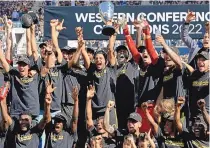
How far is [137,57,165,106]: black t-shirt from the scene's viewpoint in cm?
837

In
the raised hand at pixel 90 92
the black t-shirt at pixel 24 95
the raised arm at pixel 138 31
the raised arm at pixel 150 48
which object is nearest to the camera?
the raised hand at pixel 90 92

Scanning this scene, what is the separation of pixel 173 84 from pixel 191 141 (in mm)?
941

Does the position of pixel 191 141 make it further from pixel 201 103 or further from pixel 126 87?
pixel 126 87

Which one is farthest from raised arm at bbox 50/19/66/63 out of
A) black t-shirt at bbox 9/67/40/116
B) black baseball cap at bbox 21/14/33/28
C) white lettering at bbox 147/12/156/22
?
white lettering at bbox 147/12/156/22

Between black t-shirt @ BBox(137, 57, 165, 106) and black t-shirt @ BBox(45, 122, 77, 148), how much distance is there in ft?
3.95

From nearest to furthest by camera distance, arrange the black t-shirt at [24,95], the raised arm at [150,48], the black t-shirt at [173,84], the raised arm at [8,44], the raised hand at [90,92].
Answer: the black t-shirt at [173,84] → the raised hand at [90,92] → the raised arm at [150,48] → the black t-shirt at [24,95] → the raised arm at [8,44]

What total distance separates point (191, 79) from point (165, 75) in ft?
1.47

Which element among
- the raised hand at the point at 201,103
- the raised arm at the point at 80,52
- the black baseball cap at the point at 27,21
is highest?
the black baseball cap at the point at 27,21

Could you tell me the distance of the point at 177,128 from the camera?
7.62 m

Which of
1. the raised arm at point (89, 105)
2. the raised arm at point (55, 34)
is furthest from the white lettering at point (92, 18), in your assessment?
the raised arm at point (89, 105)

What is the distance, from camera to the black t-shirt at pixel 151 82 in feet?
27.5

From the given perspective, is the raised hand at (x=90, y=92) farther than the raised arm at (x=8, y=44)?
No

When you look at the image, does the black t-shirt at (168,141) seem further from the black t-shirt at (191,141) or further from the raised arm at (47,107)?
the raised arm at (47,107)

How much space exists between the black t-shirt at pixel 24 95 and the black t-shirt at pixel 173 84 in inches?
80.0
